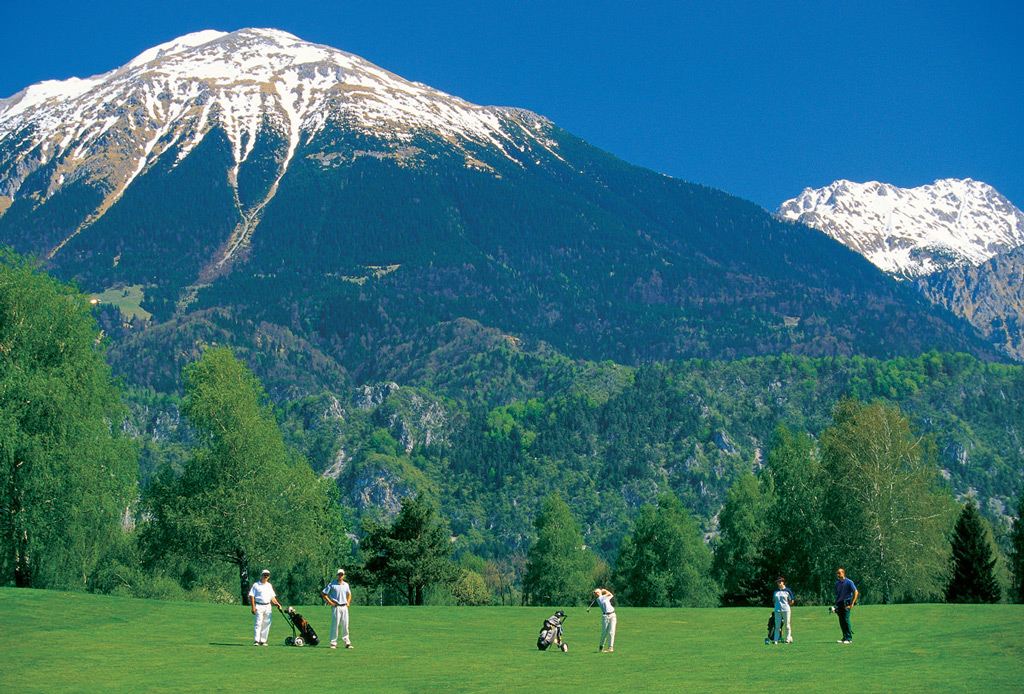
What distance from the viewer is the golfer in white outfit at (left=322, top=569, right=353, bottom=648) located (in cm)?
4153

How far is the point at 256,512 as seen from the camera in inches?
2783

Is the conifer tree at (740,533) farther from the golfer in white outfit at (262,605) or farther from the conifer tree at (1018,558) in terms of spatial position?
the golfer in white outfit at (262,605)

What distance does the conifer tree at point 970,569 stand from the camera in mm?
86375

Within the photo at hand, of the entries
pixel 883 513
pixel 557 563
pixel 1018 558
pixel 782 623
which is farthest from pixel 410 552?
pixel 1018 558

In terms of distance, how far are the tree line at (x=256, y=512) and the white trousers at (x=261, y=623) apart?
20.3 meters

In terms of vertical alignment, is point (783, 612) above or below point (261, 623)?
above

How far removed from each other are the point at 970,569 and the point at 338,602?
2546 inches

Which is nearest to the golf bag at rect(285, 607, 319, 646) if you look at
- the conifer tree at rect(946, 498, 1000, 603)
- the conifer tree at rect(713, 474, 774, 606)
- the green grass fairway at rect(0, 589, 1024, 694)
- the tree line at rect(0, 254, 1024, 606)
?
the green grass fairway at rect(0, 589, 1024, 694)

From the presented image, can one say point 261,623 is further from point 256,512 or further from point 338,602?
point 256,512

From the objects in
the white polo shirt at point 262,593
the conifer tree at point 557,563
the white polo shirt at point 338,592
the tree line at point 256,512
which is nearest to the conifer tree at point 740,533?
the tree line at point 256,512

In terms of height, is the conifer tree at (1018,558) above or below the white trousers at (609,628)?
above

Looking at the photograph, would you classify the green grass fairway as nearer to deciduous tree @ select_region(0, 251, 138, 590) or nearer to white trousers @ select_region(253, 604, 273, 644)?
white trousers @ select_region(253, 604, 273, 644)

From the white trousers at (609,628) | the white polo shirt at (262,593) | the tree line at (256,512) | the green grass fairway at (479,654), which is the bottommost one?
the green grass fairway at (479,654)

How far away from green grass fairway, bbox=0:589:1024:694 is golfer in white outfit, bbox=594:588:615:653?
2.20ft
